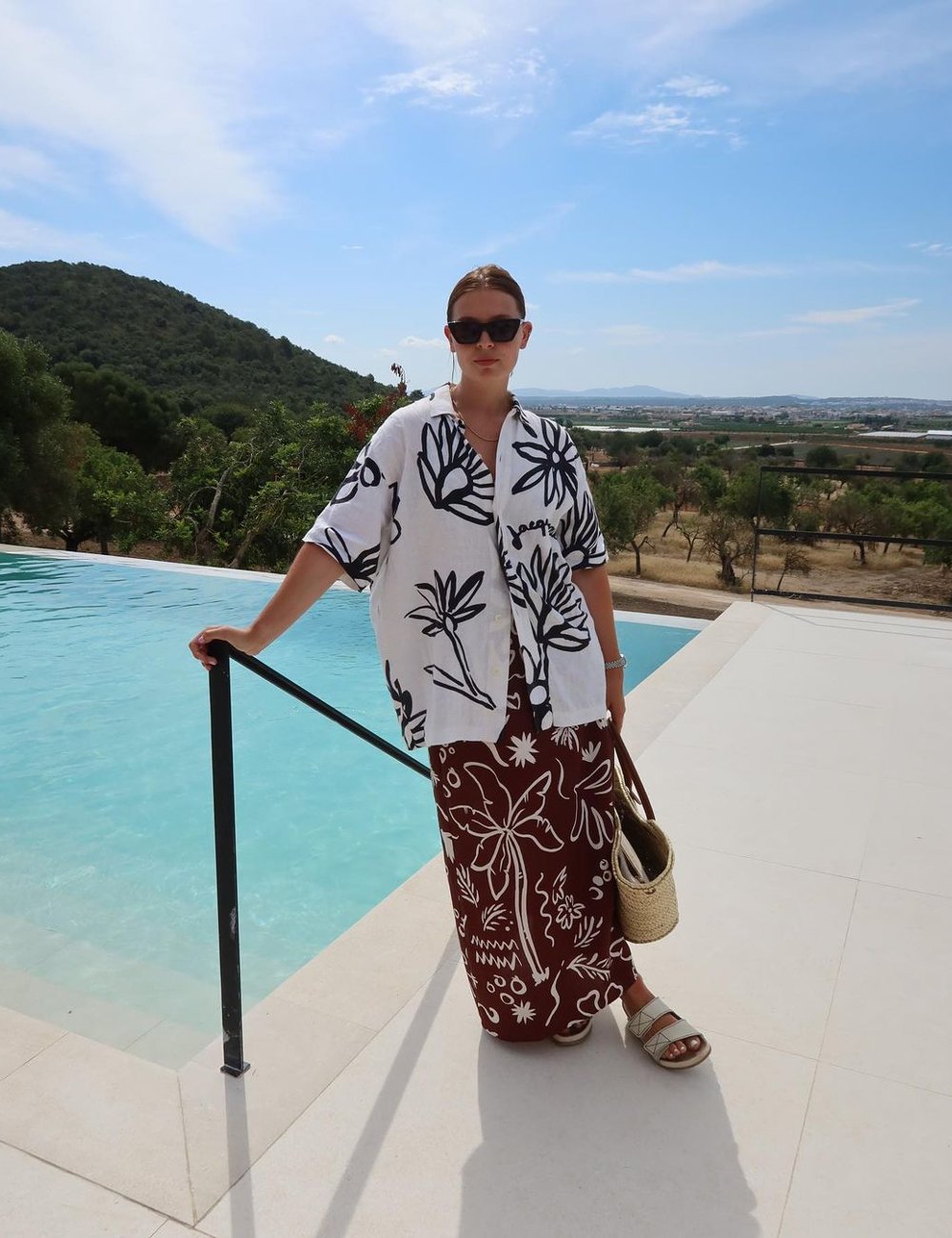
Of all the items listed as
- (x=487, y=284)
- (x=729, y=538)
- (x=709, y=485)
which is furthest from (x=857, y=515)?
(x=487, y=284)

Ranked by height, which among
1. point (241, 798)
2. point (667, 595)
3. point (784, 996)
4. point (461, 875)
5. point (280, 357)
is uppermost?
point (280, 357)

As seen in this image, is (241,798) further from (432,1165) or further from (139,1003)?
(432,1165)

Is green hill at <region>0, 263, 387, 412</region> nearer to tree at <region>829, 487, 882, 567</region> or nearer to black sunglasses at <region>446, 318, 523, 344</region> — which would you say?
tree at <region>829, 487, 882, 567</region>

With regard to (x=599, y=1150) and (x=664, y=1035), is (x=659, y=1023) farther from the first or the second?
(x=599, y=1150)

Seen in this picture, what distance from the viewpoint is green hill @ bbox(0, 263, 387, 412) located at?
27.2m

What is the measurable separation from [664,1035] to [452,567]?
36.3 inches

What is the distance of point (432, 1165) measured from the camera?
1.31m

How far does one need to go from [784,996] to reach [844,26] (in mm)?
5611

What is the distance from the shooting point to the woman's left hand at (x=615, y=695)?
1593mm

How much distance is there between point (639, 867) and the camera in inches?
61.1

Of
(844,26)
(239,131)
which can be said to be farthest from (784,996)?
(239,131)

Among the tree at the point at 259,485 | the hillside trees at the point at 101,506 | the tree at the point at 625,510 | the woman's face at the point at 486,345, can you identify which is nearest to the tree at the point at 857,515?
the tree at the point at 625,510

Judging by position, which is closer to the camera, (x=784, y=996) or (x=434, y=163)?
(x=784, y=996)

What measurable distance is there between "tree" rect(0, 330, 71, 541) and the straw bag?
42.3 ft
